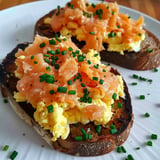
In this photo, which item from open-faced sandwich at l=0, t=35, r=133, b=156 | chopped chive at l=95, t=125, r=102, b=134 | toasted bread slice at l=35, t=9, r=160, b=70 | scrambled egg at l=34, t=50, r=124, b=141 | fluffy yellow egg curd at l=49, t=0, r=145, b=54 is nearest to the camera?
scrambled egg at l=34, t=50, r=124, b=141

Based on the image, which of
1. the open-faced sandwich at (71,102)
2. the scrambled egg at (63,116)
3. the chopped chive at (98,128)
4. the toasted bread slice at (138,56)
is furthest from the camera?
the toasted bread slice at (138,56)

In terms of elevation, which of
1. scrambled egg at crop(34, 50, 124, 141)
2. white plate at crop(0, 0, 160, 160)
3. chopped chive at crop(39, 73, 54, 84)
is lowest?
white plate at crop(0, 0, 160, 160)

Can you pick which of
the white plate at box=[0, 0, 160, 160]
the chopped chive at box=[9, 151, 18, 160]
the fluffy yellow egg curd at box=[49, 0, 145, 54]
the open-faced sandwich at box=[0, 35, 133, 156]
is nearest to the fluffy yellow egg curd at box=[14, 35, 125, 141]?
the open-faced sandwich at box=[0, 35, 133, 156]

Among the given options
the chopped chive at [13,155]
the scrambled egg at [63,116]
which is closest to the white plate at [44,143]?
the chopped chive at [13,155]

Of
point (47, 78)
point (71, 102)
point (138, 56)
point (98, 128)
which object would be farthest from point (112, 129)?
point (138, 56)

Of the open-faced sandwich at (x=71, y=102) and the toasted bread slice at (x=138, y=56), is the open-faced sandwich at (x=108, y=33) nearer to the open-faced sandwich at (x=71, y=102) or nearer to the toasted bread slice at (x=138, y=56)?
the toasted bread slice at (x=138, y=56)

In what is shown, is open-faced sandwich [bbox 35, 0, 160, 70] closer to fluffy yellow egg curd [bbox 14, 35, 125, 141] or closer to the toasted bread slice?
the toasted bread slice

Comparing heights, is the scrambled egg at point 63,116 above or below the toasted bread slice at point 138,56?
above

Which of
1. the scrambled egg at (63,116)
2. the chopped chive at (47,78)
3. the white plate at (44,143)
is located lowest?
the white plate at (44,143)
